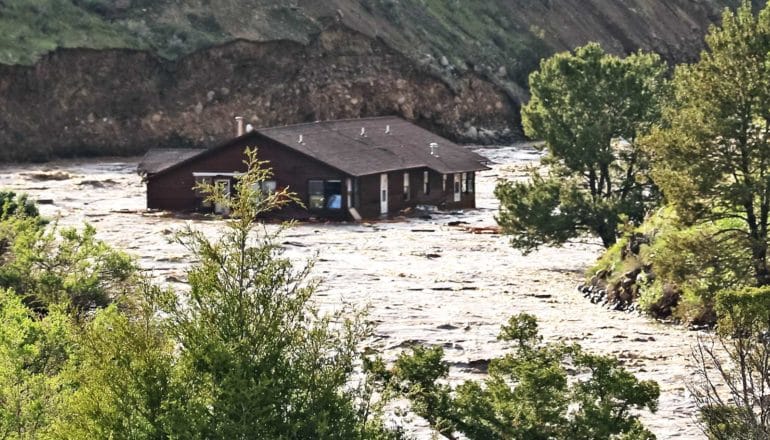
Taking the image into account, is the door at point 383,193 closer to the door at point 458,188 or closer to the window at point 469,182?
the door at point 458,188

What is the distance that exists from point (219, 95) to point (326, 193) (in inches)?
1700

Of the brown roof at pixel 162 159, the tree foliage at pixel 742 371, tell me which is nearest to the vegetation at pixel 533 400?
the tree foliage at pixel 742 371

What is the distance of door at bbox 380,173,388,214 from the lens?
71438 millimetres

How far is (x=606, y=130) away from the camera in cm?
5331

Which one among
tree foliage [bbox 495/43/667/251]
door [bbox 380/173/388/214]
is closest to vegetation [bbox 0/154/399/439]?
tree foliage [bbox 495/43/667/251]

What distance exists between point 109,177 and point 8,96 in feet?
58.8

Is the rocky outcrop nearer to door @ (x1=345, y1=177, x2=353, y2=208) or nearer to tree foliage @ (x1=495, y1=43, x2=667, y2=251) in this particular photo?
door @ (x1=345, y1=177, x2=353, y2=208)

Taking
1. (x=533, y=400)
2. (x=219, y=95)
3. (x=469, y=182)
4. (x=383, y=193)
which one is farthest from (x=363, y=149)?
(x=533, y=400)

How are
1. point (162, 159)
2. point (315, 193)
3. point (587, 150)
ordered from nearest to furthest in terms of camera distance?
point (587, 150), point (315, 193), point (162, 159)

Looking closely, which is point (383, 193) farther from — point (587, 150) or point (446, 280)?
point (446, 280)

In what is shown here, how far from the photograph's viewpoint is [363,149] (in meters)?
74.3

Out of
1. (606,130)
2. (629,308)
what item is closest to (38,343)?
(629,308)

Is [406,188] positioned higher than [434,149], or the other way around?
[434,149]

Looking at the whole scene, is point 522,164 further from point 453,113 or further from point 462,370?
point 462,370
